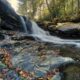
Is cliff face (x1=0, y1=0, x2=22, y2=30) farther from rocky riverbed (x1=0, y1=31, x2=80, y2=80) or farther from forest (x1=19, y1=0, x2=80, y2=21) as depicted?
forest (x1=19, y1=0, x2=80, y2=21)

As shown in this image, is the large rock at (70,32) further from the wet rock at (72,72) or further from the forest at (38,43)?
the wet rock at (72,72)

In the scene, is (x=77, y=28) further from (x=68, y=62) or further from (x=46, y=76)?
(x=46, y=76)

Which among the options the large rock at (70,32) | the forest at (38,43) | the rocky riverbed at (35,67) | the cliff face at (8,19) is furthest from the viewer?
the large rock at (70,32)

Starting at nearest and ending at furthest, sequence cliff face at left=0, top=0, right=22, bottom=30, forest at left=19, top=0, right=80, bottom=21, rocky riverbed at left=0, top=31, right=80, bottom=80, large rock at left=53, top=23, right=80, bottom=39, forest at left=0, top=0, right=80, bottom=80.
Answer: rocky riverbed at left=0, top=31, right=80, bottom=80
forest at left=0, top=0, right=80, bottom=80
cliff face at left=0, top=0, right=22, bottom=30
large rock at left=53, top=23, right=80, bottom=39
forest at left=19, top=0, right=80, bottom=21

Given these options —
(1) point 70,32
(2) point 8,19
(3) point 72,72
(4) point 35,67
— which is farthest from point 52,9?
(3) point 72,72

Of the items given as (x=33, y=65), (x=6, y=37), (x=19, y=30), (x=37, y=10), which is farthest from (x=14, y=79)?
(x=37, y=10)

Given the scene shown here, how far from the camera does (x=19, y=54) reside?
1205 centimetres

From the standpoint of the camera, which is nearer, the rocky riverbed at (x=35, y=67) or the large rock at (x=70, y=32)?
the rocky riverbed at (x=35, y=67)

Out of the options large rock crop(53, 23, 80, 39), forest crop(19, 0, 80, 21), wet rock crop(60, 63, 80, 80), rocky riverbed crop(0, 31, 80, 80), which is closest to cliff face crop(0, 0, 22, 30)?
large rock crop(53, 23, 80, 39)

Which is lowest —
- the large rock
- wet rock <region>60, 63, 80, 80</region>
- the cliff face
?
the large rock

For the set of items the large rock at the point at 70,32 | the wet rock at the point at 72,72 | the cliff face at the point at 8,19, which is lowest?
the large rock at the point at 70,32

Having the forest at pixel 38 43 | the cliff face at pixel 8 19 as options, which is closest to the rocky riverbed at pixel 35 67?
the forest at pixel 38 43

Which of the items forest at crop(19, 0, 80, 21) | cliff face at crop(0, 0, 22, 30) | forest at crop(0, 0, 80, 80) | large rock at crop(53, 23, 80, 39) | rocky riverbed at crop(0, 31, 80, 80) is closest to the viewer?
rocky riverbed at crop(0, 31, 80, 80)

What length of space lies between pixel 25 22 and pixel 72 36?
17.7 feet
